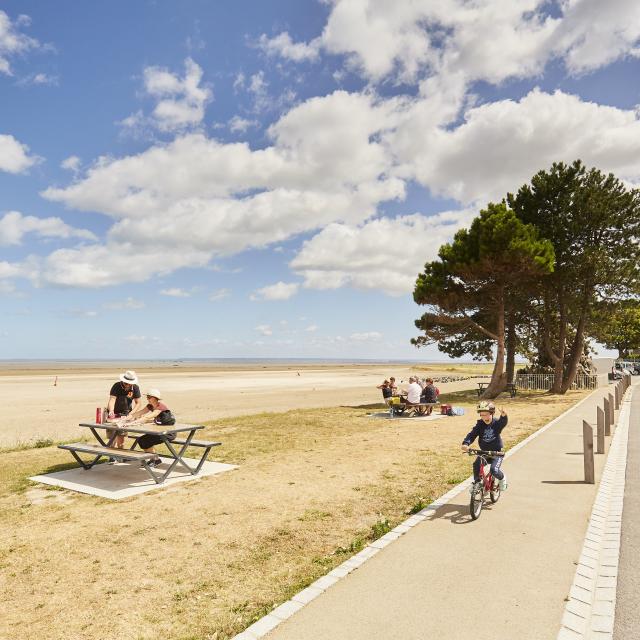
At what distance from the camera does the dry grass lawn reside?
416 cm

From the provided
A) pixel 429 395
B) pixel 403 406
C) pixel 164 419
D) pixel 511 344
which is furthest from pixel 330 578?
pixel 511 344

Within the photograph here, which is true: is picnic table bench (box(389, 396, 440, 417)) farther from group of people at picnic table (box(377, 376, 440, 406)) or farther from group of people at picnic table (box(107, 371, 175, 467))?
group of people at picnic table (box(107, 371, 175, 467))

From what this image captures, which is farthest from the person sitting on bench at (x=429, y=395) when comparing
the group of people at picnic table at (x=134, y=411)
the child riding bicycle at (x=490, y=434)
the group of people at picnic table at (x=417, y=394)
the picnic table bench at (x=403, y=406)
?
the child riding bicycle at (x=490, y=434)

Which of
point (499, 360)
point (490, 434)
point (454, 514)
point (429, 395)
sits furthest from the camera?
point (499, 360)

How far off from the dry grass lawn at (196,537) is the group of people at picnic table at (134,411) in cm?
125

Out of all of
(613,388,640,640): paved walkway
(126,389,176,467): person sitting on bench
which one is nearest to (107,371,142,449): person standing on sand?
(126,389,176,467): person sitting on bench

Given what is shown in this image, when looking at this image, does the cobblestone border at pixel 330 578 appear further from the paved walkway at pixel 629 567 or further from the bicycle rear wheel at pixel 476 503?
the paved walkway at pixel 629 567

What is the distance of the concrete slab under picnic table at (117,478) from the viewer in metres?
7.91

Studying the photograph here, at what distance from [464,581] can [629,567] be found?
1.83 metres

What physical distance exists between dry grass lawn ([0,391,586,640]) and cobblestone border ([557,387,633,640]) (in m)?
2.16

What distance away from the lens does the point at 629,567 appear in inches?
195

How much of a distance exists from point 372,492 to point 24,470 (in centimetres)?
661

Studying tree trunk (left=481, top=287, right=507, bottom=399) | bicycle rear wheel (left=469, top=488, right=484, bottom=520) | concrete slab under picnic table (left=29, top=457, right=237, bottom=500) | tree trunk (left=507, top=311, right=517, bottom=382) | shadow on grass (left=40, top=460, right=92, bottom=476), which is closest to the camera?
bicycle rear wheel (left=469, top=488, right=484, bottom=520)

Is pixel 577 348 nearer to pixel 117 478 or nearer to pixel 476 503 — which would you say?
pixel 476 503
